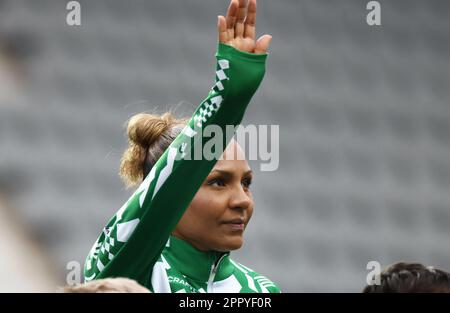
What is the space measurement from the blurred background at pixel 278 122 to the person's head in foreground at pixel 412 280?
6.55 ft

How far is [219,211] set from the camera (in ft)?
5.41

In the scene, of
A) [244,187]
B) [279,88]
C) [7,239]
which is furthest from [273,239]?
[244,187]

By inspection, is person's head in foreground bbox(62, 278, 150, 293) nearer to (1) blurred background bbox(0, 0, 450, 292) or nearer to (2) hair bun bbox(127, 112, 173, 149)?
(2) hair bun bbox(127, 112, 173, 149)

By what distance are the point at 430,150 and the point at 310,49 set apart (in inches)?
27.6

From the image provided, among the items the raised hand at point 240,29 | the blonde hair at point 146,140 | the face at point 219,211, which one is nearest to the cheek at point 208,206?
the face at point 219,211

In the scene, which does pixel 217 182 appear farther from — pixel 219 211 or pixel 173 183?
pixel 173 183

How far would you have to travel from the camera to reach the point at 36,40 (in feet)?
11.4

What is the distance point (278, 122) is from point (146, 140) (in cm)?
205

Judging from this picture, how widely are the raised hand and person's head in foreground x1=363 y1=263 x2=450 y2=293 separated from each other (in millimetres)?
387

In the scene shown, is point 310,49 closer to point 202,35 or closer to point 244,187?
point 202,35

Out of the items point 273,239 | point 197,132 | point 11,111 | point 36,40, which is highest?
point 36,40

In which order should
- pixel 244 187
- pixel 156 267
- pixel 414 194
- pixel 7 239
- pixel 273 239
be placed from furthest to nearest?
pixel 414 194, pixel 273 239, pixel 7 239, pixel 244 187, pixel 156 267

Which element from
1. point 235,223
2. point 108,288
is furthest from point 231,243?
point 108,288

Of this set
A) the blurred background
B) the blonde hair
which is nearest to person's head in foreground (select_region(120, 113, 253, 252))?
the blonde hair
